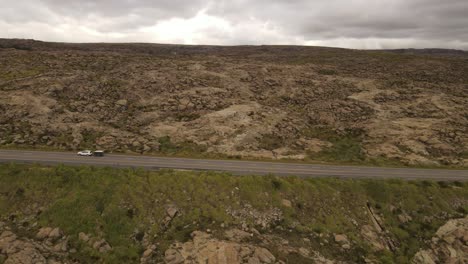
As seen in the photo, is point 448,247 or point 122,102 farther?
point 122,102

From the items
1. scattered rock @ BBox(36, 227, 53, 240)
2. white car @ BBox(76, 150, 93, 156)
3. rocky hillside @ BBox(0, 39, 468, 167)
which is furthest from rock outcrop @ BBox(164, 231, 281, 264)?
white car @ BBox(76, 150, 93, 156)

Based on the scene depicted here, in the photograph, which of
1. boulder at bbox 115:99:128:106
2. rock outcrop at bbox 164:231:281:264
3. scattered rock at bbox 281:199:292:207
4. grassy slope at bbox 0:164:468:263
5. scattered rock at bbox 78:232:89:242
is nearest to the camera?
rock outcrop at bbox 164:231:281:264

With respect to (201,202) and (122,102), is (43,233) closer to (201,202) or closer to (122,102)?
(201,202)

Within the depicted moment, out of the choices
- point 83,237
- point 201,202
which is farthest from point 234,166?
point 83,237

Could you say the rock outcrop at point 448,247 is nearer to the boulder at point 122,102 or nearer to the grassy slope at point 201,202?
the grassy slope at point 201,202

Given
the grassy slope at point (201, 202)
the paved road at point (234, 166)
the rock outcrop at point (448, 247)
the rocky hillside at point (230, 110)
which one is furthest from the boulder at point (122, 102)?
the rock outcrop at point (448, 247)

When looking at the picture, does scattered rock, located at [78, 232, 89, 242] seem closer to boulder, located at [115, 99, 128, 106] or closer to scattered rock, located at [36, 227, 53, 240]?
scattered rock, located at [36, 227, 53, 240]
